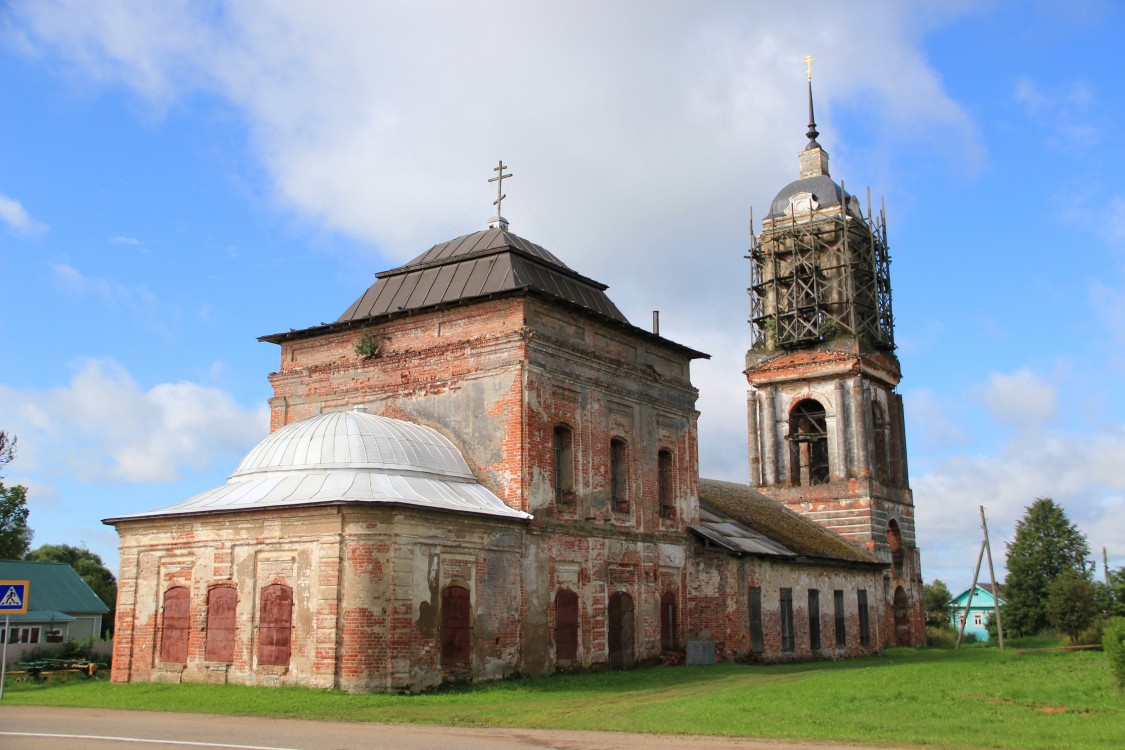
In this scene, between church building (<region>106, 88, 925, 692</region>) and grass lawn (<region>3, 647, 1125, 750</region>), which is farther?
church building (<region>106, 88, 925, 692</region>)

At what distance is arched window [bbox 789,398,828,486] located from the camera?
41312 mm

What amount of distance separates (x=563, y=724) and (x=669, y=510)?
1329cm

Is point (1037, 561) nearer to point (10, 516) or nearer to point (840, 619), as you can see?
point (840, 619)

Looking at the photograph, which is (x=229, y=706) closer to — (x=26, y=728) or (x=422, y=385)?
(x=26, y=728)

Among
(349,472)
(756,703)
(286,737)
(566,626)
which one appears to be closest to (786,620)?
(566,626)

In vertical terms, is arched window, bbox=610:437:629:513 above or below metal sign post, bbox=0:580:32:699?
above

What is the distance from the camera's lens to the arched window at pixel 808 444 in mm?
41312

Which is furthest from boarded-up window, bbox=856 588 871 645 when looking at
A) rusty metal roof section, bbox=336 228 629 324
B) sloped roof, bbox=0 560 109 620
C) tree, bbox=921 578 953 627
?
tree, bbox=921 578 953 627

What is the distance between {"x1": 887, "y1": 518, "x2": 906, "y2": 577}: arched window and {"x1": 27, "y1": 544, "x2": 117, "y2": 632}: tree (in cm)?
3751

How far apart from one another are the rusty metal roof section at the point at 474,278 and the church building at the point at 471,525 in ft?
0.25

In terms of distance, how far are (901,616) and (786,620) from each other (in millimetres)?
12281

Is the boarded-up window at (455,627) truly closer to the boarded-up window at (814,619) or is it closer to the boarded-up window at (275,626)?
the boarded-up window at (275,626)

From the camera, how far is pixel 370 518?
61.2ft

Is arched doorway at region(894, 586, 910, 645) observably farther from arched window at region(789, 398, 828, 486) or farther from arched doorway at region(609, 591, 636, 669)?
arched doorway at region(609, 591, 636, 669)
